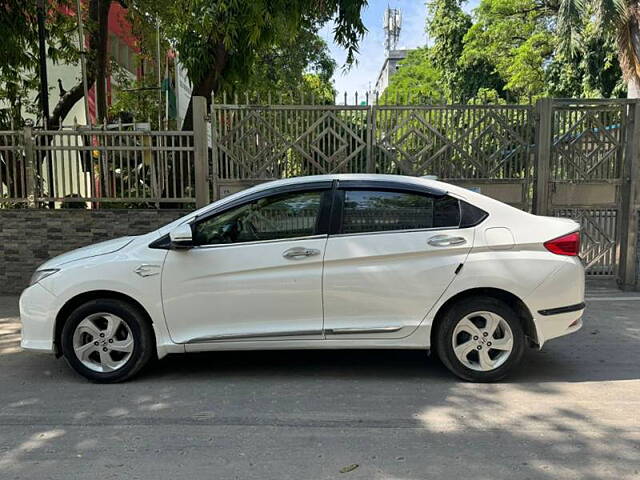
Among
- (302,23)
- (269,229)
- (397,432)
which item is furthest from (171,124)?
(397,432)

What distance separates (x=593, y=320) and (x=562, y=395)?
270 cm

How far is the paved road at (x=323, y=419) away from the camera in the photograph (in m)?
3.36

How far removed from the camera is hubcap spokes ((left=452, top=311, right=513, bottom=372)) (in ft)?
15.0

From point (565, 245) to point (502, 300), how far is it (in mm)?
669

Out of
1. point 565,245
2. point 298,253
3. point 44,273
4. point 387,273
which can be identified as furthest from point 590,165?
point 44,273

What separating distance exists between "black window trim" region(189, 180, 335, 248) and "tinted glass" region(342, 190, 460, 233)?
154mm

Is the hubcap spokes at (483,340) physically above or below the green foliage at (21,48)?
below

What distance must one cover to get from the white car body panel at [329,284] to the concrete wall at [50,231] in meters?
3.72

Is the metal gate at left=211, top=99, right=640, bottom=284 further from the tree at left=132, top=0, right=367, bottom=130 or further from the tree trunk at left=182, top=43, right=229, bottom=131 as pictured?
the tree trunk at left=182, top=43, right=229, bottom=131

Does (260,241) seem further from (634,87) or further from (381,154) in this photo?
(634,87)

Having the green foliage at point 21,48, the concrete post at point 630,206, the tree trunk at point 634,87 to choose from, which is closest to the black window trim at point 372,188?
the concrete post at point 630,206

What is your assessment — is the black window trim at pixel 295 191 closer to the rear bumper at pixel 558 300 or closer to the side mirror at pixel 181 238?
the side mirror at pixel 181 238

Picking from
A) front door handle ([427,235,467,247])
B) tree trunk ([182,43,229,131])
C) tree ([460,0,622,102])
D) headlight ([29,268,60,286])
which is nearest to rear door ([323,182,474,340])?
front door handle ([427,235,467,247])

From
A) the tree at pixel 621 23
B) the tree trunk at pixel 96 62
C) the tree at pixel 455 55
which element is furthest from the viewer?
the tree at pixel 455 55
